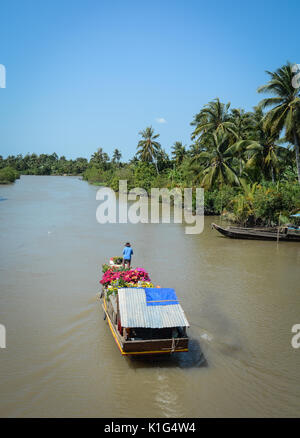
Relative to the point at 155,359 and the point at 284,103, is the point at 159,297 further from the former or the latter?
the point at 284,103

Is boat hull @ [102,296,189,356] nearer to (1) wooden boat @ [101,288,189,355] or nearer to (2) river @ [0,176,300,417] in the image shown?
(1) wooden boat @ [101,288,189,355]

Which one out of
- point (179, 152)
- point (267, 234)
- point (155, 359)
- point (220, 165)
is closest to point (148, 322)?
point (155, 359)

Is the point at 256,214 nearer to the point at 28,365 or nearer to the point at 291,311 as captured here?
the point at 291,311
